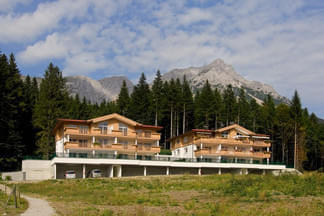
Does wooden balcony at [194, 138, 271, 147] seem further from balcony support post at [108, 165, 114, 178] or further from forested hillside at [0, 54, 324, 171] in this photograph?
balcony support post at [108, 165, 114, 178]

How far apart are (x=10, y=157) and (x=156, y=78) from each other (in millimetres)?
39660

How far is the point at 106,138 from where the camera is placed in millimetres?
65188

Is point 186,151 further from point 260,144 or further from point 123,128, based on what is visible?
point 123,128

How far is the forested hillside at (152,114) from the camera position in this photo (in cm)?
6944

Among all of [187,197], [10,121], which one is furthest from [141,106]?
[187,197]

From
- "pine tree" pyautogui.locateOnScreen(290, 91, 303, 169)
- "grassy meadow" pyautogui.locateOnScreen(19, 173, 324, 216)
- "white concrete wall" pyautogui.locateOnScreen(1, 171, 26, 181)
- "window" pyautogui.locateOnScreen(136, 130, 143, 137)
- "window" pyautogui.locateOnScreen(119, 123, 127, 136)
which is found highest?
"pine tree" pyautogui.locateOnScreen(290, 91, 303, 169)

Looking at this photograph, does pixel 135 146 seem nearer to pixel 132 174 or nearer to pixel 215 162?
pixel 132 174

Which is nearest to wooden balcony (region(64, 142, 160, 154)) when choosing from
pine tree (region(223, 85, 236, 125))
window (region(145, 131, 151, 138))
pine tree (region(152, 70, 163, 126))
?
window (region(145, 131, 151, 138))

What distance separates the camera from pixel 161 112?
8825cm

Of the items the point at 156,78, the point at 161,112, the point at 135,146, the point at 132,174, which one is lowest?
the point at 132,174

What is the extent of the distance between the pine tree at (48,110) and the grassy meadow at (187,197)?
84.2 feet

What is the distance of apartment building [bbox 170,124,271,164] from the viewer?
72062 millimetres

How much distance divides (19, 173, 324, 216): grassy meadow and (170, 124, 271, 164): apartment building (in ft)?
83.2

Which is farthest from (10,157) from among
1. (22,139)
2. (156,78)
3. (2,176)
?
(156,78)
